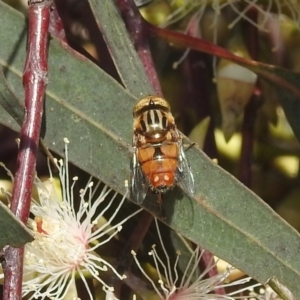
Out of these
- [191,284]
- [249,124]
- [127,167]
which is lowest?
[191,284]

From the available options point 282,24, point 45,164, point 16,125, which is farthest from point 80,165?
point 282,24

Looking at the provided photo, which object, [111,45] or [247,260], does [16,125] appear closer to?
[111,45]

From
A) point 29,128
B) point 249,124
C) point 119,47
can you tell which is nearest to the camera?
point 29,128

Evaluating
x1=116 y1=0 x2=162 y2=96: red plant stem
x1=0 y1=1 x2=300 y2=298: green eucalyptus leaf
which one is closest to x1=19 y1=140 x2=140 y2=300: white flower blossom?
x1=0 y1=1 x2=300 y2=298: green eucalyptus leaf

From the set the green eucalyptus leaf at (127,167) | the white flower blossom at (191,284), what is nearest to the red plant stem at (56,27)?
the green eucalyptus leaf at (127,167)

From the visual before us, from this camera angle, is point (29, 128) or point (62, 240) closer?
point (29, 128)

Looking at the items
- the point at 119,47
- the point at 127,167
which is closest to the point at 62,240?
the point at 127,167

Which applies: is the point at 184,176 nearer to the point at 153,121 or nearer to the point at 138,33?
the point at 153,121
